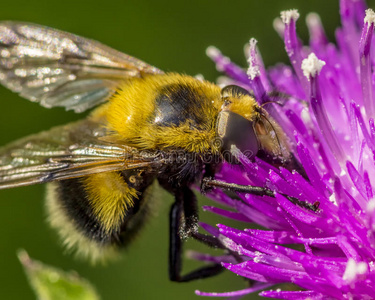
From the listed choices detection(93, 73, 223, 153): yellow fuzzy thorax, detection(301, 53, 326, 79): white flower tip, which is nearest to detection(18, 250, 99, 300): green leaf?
detection(93, 73, 223, 153): yellow fuzzy thorax

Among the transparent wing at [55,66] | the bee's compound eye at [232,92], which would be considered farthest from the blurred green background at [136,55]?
the bee's compound eye at [232,92]

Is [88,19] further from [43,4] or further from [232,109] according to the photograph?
[232,109]

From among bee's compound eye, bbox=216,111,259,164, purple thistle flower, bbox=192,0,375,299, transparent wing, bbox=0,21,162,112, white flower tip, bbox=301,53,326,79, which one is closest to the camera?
purple thistle flower, bbox=192,0,375,299

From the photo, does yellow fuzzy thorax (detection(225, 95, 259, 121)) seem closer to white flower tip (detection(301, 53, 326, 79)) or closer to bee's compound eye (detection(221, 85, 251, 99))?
bee's compound eye (detection(221, 85, 251, 99))

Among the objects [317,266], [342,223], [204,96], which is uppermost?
[204,96]

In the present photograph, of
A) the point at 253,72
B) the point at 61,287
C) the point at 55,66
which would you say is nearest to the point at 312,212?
the point at 253,72

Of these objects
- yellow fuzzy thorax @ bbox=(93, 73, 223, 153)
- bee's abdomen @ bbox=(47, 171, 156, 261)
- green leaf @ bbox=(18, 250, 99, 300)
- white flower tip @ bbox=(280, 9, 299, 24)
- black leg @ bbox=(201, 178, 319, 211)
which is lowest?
green leaf @ bbox=(18, 250, 99, 300)

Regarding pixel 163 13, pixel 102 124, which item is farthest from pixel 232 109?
pixel 163 13

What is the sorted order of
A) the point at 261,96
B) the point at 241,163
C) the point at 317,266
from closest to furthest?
the point at 317,266 < the point at 241,163 < the point at 261,96
